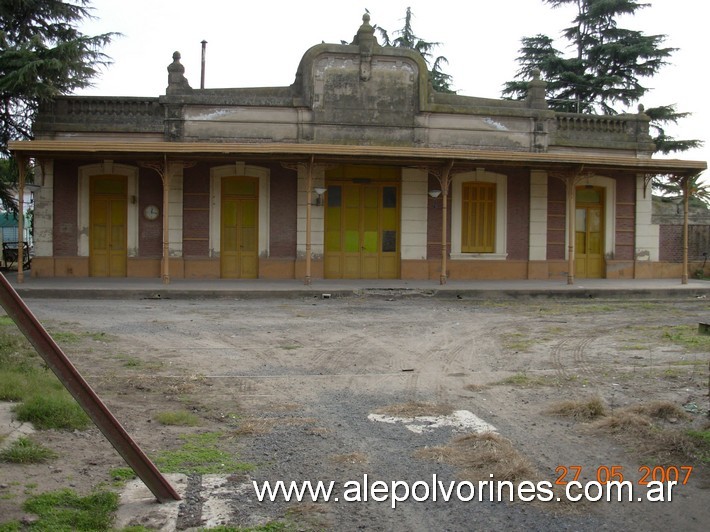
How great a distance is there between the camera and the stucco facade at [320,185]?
677 inches

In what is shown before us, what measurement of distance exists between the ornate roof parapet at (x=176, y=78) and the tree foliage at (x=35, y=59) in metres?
2.98

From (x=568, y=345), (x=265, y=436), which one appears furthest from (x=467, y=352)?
(x=265, y=436)

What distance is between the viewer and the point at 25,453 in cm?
419

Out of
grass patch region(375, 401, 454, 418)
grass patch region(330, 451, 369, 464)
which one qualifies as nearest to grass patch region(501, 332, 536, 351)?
grass patch region(375, 401, 454, 418)

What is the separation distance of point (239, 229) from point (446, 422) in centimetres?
1296

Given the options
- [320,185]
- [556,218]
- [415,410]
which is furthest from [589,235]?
[415,410]

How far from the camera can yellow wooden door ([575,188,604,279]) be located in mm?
19109

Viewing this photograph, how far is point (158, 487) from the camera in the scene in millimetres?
3615

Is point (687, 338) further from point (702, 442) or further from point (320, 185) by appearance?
point (320, 185)

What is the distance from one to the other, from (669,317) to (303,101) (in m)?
10.2

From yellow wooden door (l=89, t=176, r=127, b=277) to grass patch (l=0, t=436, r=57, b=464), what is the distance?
13604 millimetres

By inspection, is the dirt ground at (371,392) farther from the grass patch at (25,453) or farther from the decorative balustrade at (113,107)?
the decorative balustrade at (113,107)

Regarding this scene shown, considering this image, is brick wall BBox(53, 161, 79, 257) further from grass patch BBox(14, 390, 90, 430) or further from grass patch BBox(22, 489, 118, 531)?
grass patch BBox(22, 489, 118, 531)

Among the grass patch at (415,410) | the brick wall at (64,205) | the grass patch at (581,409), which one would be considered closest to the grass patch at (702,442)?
the grass patch at (581,409)
